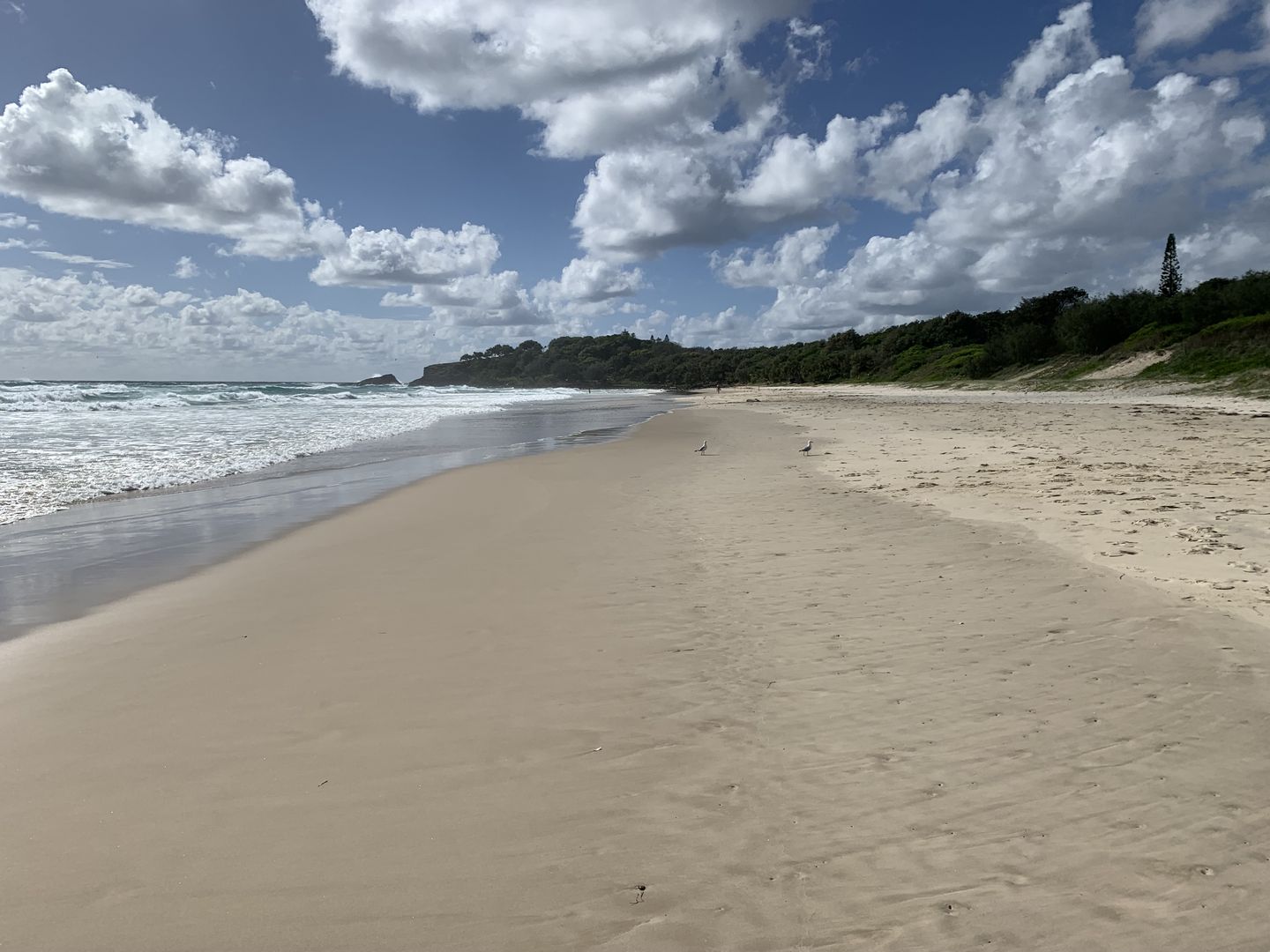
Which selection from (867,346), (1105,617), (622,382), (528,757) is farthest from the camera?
(622,382)

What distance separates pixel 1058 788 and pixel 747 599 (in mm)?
3162

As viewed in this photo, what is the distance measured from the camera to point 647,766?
3672mm

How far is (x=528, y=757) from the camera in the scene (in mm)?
3760

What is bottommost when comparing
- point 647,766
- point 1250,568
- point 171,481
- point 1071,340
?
point 647,766

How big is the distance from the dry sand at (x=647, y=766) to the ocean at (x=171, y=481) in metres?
1.45

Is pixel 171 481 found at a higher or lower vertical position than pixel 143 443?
lower

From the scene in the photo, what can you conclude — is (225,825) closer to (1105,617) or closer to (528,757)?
(528,757)

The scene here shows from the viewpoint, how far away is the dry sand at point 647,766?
2674 mm

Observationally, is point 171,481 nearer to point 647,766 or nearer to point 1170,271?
point 647,766

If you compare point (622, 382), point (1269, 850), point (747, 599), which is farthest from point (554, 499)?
point (622, 382)

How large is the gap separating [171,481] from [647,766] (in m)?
14.2

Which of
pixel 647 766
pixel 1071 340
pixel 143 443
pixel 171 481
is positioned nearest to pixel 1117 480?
pixel 647 766

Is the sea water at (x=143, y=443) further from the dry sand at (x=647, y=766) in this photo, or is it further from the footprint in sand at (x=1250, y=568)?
the footprint in sand at (x=1250, y=568)

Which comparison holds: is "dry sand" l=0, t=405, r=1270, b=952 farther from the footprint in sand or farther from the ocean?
the ocean
